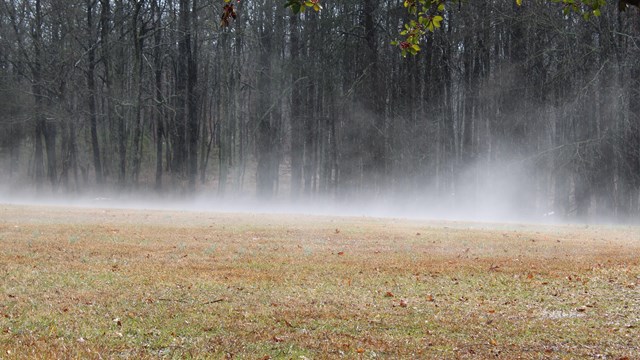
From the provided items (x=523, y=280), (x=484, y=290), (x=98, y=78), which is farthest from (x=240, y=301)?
(x=98, y=78)

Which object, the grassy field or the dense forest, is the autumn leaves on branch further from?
the dense forest

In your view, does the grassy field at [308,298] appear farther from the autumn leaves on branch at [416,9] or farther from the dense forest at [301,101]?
the dense forest at [301,101]

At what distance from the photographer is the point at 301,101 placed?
32656 millimetres

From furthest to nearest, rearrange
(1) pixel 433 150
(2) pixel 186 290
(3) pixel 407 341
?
(1) pixel 433 150, (2) pixel 186 290, (3) pixel 407 341

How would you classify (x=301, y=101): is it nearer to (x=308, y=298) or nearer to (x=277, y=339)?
(x=308, y=298)

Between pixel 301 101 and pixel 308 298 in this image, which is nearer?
pixel 308 298

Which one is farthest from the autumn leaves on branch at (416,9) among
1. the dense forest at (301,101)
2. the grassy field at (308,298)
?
the dense forest at (301,101)

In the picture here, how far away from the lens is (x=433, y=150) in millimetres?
31016

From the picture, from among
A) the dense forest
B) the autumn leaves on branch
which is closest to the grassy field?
the autumn leaves on branch

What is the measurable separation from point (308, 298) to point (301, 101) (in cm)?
2513

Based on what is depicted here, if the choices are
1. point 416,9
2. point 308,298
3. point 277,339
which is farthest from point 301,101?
point 277,339

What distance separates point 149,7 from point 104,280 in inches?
991

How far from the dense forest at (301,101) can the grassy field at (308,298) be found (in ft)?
46.5

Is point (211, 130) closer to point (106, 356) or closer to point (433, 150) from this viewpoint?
point (433, 150)
